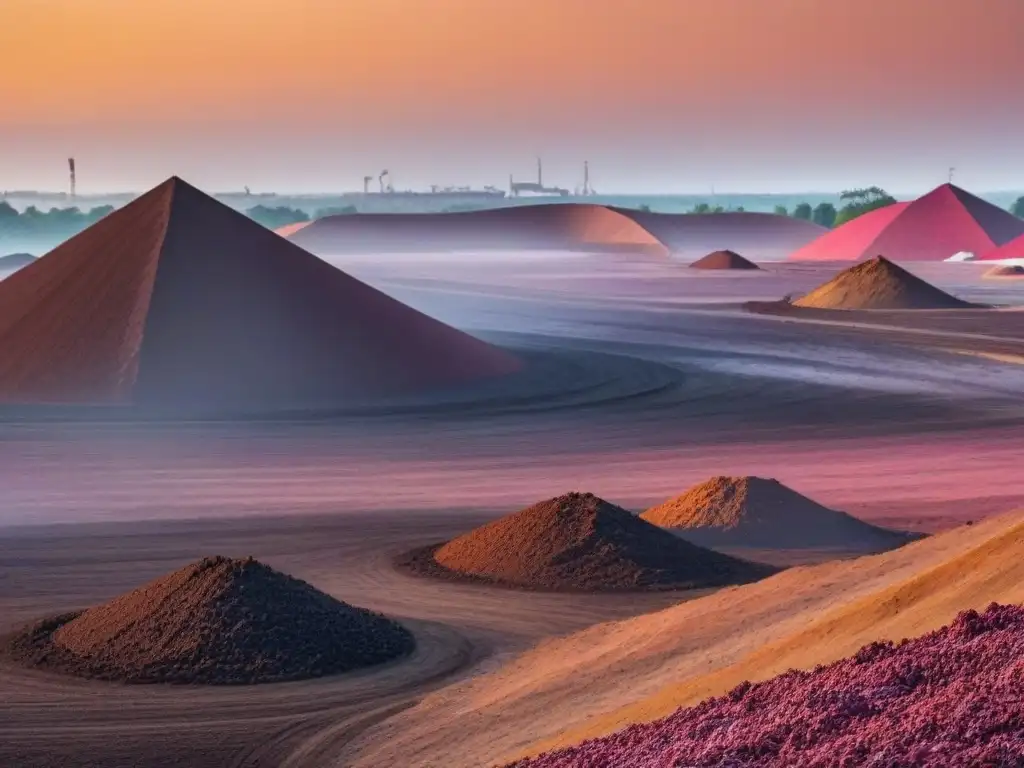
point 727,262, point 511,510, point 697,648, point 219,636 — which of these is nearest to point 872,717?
point 697,648

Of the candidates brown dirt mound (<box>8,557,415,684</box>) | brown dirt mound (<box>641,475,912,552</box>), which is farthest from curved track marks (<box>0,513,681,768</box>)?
brown dirt mound (<box>641,475,912,552</box>)

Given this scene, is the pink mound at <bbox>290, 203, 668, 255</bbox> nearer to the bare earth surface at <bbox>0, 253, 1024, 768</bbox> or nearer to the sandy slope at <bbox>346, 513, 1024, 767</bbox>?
the bare earth surface at <bbox>0, 253, 1024, 768</bbox>

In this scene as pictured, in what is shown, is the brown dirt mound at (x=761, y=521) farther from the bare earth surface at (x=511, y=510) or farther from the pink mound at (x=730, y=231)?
the pink mound at (x=730, y=231)

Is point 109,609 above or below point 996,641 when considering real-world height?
below

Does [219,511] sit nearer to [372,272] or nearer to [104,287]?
[104,287]

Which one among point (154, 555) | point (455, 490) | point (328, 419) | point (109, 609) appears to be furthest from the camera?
point (328, 419)

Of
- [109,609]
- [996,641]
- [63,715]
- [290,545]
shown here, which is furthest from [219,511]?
[996,641]
